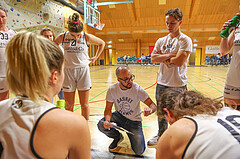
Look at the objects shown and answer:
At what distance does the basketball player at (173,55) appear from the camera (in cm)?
209

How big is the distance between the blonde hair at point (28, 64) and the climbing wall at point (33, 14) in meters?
9.62

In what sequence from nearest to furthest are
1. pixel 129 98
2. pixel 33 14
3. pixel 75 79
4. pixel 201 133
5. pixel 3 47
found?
pixel 201 133 < pixel 129 98 < pixel 3 47 < pixel 75 79 < pixel 33 14

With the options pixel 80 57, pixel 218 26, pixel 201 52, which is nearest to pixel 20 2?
pixel 80 57

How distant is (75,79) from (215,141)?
2.01 meters

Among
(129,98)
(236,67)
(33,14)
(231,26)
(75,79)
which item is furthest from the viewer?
(33,14)

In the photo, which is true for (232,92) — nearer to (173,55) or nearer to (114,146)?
(173,55)

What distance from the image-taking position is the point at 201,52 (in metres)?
21.7

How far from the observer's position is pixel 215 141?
2.51ft

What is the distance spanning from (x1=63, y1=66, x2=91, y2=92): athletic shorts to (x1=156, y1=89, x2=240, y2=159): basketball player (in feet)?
5.48

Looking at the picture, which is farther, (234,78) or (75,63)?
(75,63)

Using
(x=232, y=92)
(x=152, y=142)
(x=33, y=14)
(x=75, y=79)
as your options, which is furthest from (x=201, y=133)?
(x=33, y=14)

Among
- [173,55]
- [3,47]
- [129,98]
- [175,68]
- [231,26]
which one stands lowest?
[129,98]

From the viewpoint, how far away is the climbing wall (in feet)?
28.1

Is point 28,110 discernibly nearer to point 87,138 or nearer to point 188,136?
point 87,138
